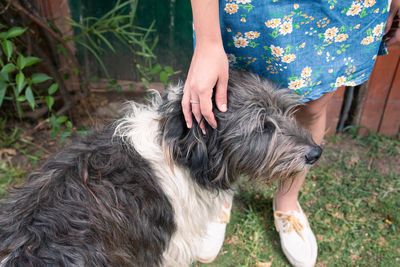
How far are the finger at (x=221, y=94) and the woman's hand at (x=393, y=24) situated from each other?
1159 millimetres

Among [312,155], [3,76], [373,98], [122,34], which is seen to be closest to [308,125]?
[312,155]

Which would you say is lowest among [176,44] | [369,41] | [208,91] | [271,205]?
[271,205]

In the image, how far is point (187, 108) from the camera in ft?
5.01

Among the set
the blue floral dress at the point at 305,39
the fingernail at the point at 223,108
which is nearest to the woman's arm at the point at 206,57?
the fingernail at the point at 223,108

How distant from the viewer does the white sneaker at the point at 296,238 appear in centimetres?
240

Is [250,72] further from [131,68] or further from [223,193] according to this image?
[131,68]

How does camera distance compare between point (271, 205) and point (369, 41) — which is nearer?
point (369, 41)

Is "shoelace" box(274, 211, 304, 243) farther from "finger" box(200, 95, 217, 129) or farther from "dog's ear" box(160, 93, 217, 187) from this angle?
"finger" box(200, 95, 217, 129)

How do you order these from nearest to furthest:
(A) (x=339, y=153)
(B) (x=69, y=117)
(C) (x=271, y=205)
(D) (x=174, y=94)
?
1. (D) (x=174, y=94)
2. (C) (x=271, y=205)
3. (A) (x=339, y=153)
4. (B) (x=69, y=117)

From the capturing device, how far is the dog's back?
1.42 m

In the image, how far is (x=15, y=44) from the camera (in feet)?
9.98

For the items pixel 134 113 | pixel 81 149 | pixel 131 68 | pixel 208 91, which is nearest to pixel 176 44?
pixel 131 68

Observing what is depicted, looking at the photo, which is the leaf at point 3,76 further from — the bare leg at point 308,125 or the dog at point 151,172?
the bare leg at point 308,125

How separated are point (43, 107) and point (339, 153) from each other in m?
2.97
